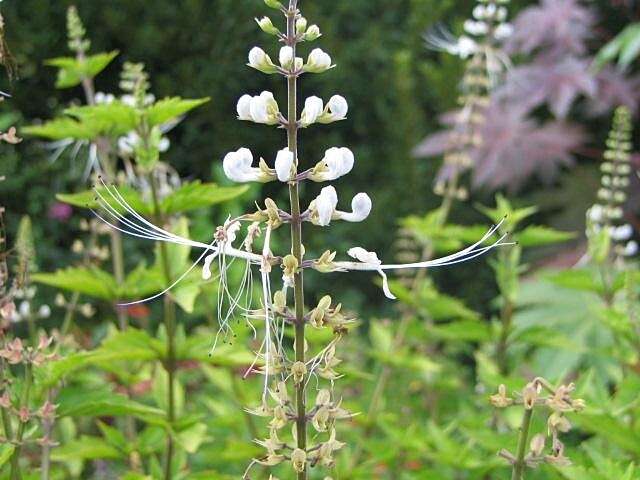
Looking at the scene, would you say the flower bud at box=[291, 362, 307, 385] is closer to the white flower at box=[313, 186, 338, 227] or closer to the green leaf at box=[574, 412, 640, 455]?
the white flower at box=[313, 186, 338, 227]

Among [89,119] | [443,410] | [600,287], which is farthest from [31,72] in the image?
[600,287]

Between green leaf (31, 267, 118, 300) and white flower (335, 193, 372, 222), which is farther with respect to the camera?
green leaf (31, 267, 118, 300)

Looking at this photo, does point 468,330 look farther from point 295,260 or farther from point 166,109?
point 295,260

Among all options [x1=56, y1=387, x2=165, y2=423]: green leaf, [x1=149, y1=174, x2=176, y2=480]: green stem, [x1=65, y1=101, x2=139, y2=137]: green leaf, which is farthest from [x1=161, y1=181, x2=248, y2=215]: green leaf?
[x1=56, y1=387, x2=165, y2=423]: green leaf

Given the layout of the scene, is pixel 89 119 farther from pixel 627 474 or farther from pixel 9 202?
pixel 9 202

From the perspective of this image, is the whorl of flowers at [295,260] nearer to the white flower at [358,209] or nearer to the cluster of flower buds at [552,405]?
the white flower at [358,209]

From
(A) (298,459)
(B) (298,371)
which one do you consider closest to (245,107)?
(B) (298,371)
